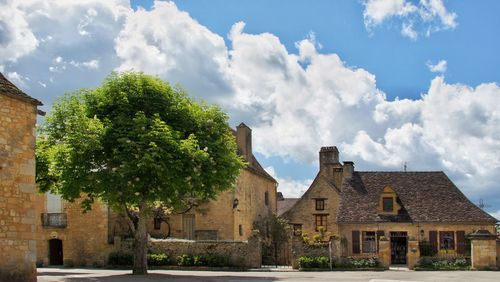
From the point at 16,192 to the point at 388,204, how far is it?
31819mm

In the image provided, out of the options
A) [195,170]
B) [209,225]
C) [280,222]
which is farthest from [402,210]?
[195,170]

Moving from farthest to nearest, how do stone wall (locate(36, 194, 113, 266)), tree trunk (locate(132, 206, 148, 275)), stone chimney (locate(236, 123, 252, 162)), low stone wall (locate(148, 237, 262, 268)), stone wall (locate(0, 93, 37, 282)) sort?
1. stone chimney (locate(236, 123, 252, 162))
2. stone wall (locate(36, 194, 113, 266))
3. low stone wall (locate(148, 237, 262, 268))
4. tree trunk (locate(132, 206, 148, 275))
5. stone wall (locate(0, 93, 37, 282))

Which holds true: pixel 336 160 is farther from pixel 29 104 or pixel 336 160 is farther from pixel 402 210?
pixel 29 104

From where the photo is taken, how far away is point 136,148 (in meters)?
26.8

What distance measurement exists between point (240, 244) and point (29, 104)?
64.9 feet

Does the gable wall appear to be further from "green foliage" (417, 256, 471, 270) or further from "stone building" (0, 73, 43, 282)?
"stone building" (0, 73, 43, 282)

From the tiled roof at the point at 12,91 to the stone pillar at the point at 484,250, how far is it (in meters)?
25.3

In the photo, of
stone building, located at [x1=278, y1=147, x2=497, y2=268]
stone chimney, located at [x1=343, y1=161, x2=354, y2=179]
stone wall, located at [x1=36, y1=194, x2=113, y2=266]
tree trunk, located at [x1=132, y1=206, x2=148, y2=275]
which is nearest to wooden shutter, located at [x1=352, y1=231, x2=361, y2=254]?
stone building, located at [x1=278, y1=147, x2=497, y2=268]

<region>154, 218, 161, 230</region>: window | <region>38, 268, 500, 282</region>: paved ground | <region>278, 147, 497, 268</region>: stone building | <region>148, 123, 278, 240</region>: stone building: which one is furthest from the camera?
<region>278, 147, 497, 268</region>: stone building

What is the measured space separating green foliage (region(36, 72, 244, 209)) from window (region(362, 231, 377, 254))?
17207mm

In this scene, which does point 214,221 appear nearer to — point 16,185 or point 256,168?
point 256,168

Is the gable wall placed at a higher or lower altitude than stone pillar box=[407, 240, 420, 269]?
higher

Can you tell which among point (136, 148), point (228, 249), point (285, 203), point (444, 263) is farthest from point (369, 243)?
point (285, 203)

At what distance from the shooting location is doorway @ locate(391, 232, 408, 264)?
44.3m
